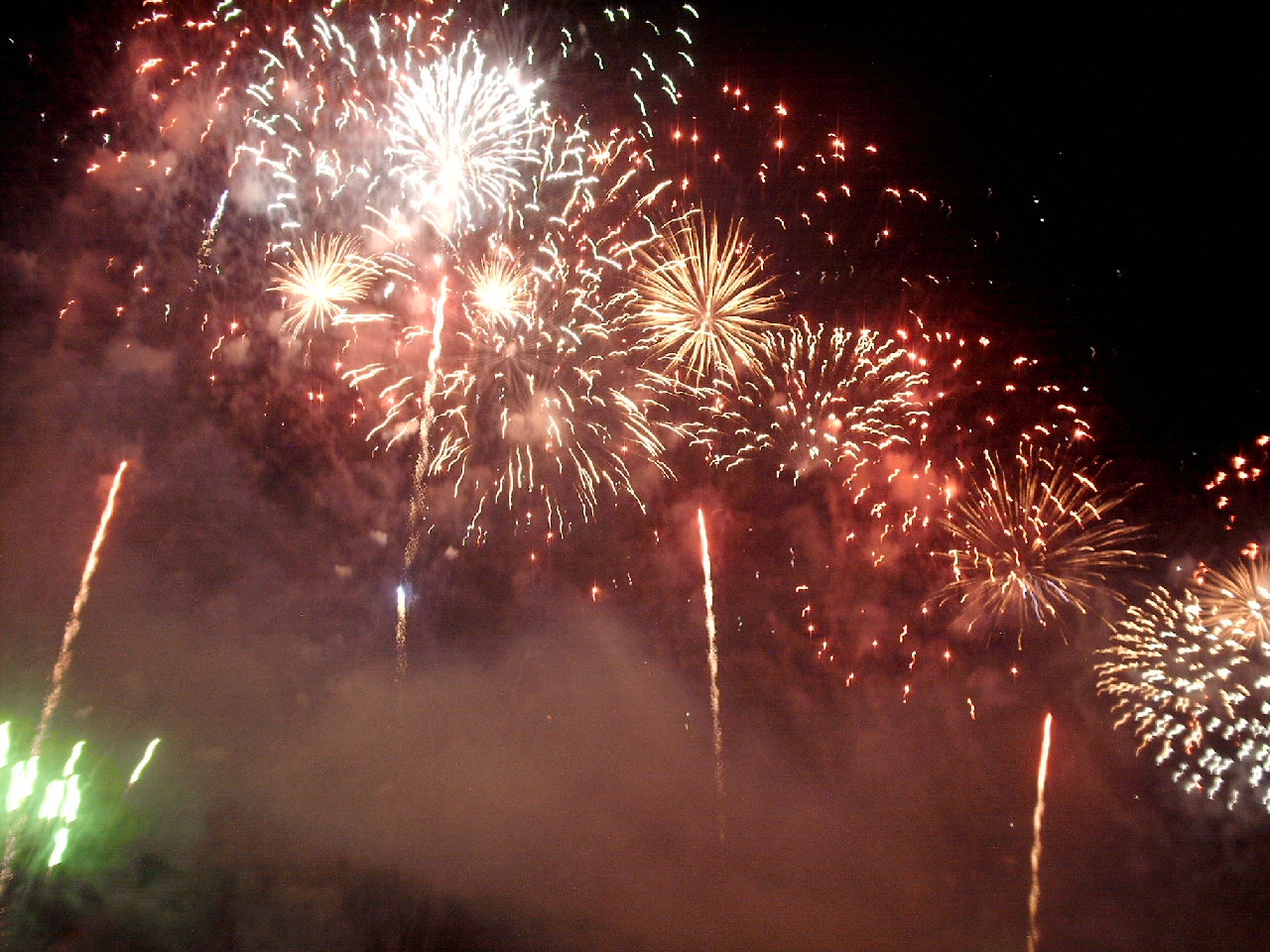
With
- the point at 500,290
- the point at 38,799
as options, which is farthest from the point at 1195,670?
the point at 38,799

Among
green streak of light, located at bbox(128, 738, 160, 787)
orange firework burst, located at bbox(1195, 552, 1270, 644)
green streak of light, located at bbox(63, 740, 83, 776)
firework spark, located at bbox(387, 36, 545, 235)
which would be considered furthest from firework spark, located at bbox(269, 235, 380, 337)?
orange firework burst, located at bbox(1195, 552, 1270, 644)

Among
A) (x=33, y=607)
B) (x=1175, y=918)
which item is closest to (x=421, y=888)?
(x=33, y=607)

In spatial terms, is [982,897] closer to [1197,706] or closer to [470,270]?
[1197,706]

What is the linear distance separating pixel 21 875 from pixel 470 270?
7016 millimetres

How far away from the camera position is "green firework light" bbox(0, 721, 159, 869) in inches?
291

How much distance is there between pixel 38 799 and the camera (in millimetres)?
7805

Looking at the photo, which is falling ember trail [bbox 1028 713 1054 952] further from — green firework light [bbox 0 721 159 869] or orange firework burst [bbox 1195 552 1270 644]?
green firework light [bbox 0 721 159 869]

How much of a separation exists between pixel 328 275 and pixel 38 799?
6090mm

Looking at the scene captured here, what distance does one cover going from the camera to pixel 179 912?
8.24 m

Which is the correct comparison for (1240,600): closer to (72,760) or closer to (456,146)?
(456,146)

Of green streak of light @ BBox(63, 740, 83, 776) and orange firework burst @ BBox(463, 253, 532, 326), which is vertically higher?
orange firework burst @ BBox(463, 253, 532, 326)

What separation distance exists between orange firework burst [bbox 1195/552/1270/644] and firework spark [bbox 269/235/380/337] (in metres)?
9.96

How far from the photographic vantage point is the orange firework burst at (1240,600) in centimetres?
898

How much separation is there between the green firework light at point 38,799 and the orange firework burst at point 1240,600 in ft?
41.7
